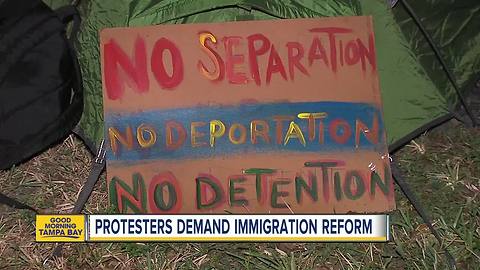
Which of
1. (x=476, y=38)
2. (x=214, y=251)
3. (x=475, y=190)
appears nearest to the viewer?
(x=214, y=251)

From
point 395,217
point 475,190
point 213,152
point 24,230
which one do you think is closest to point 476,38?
point 475,190

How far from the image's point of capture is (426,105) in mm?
2072

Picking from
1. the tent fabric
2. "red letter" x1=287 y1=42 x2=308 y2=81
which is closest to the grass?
the tent fabric

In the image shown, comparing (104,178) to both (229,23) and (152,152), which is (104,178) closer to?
(152,152)

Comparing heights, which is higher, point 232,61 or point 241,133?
point 232,61

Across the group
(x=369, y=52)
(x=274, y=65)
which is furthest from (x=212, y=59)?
(x=369, y=52)

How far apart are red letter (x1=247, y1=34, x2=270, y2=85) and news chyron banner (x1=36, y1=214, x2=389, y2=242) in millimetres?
354

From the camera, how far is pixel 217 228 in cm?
192

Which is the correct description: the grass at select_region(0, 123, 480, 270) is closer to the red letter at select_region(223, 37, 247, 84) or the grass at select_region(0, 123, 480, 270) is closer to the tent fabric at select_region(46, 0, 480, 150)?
the tent fabric at select_region(46, 0, 480, 150)

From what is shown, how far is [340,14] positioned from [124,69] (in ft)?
1.84

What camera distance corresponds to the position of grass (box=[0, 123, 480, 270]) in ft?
6.13

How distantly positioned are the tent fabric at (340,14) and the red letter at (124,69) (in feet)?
0.19

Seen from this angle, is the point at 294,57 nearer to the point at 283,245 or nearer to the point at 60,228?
the point at 283,245

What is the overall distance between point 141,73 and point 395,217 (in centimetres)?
73
